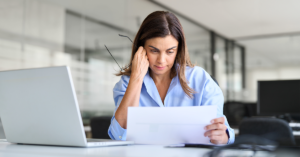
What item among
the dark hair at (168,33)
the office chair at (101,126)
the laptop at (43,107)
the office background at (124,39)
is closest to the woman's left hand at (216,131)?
the laptop at (43,107)

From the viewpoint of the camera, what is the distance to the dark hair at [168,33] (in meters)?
1.56

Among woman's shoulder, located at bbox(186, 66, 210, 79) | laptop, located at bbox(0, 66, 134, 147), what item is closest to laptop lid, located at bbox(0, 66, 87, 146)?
laptop, located at bbox(0, 66, 134, 147)

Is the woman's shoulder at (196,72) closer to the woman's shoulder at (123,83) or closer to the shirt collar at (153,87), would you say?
the shirt collar at (153,87)

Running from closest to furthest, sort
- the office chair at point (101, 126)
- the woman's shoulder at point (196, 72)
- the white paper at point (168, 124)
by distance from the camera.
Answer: the white paper at point (168, 124)
the woman's shoulder at point (196, 72)
the office chair at point (101, 126)

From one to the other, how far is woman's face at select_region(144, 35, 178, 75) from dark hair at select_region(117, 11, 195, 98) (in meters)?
0.03

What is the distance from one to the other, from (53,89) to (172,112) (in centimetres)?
41

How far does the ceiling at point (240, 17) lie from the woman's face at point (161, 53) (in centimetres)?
231

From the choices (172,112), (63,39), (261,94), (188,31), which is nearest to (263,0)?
(188,31)

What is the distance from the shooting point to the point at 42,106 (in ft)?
3.05

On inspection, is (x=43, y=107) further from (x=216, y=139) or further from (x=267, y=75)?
(x=267, y=75)

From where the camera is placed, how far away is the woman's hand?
1.55 meters

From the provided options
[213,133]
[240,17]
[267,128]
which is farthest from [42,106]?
[240,17]

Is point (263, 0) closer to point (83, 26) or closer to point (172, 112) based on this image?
point (83, 26)

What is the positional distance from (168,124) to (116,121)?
1.39 ft
